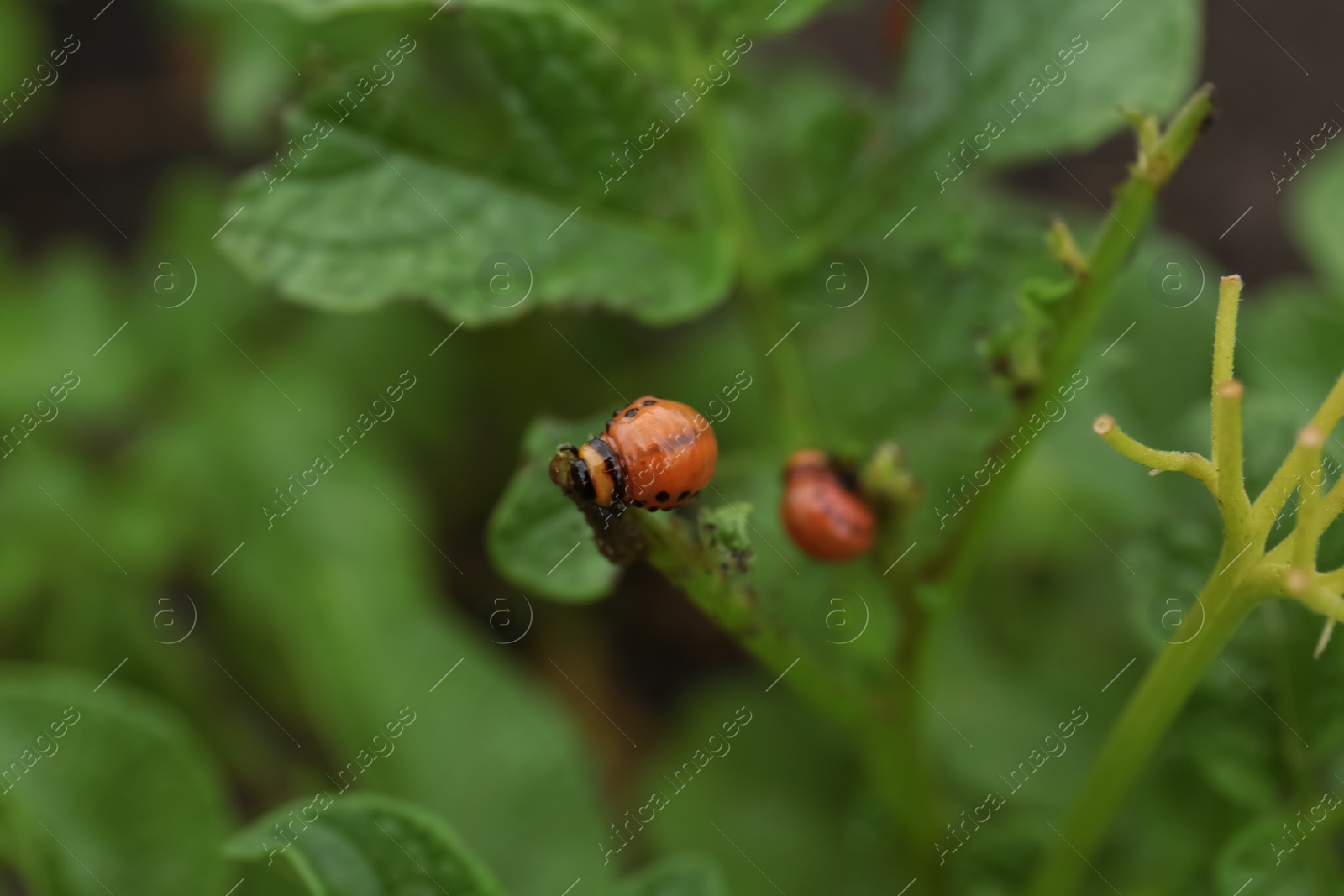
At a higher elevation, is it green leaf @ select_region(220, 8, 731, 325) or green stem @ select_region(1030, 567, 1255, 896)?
green leaf @ select_region(220, 8, 731, 325)

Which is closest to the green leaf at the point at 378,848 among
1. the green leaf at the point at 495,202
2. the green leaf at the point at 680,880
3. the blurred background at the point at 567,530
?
the green leaf at the point at 680,880

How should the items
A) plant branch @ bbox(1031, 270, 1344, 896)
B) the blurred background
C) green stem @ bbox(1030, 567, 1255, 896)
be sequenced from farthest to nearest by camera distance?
the blurred background < green stem @ bbox(1030, 567, 1255, 896) < plant branch @ bbox(1031, 270, 1344, 896)

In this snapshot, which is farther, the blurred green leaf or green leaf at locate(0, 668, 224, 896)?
the blurred green leaf

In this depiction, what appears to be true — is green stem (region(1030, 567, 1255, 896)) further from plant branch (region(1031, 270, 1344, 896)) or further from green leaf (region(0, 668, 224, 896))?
green leaf (region(0, 668, 224, 896))

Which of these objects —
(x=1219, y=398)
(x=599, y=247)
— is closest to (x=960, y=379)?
(x=599, y=247)

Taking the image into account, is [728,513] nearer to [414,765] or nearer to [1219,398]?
[1219,398]

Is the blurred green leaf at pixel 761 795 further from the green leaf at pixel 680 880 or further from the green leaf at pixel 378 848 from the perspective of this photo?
the green leaf at pixel 378 848

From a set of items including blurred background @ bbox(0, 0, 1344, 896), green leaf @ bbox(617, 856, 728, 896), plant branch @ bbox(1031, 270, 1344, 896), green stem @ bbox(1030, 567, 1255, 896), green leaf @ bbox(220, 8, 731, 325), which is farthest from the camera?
blurred background @ bbox(0, 0, 1344, 896)

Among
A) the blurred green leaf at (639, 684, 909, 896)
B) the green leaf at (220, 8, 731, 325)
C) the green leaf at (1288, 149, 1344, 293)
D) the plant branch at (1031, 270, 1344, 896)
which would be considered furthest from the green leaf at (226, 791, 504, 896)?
the green leaf at (1288, 149, 1344, 293)
